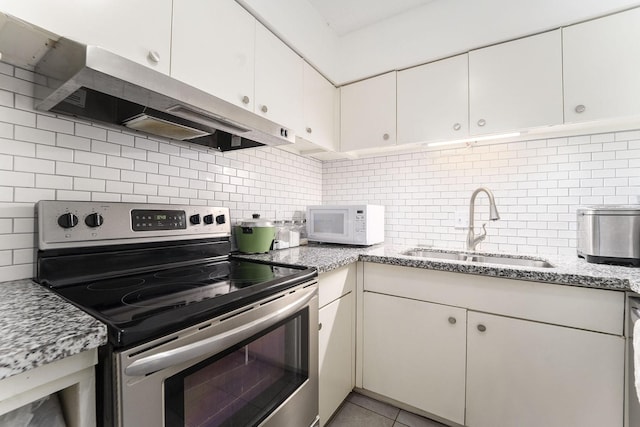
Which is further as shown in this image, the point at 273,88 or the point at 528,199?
the point at 528,199

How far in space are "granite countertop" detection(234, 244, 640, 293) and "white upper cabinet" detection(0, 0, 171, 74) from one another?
3.33ft

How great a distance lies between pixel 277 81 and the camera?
158 centimetres

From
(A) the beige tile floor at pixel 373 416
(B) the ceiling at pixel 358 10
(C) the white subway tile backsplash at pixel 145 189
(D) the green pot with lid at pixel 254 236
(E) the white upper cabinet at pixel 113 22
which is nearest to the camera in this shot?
(E) the white upper cabinet at pixel 113 22

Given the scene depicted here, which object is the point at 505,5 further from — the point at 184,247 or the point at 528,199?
the point at 184,247

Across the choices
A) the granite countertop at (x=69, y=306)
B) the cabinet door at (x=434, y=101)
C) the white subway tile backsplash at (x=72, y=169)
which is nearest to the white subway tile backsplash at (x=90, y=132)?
the white subway tile backsplash at (x=72, y=169)

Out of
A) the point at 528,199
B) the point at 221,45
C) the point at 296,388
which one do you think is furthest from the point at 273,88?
the point at 528,199

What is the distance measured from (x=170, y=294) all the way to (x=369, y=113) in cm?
172

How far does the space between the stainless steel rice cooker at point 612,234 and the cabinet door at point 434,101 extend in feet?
2.53

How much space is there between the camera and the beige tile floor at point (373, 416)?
4.93ft

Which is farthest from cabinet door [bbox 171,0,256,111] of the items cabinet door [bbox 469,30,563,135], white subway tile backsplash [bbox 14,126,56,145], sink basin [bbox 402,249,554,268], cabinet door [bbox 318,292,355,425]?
sink basin [bbox 402,249,554,268]

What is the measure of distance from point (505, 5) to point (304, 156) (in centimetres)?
157

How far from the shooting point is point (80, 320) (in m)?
0.62

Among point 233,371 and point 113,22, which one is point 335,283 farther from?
point 113,22

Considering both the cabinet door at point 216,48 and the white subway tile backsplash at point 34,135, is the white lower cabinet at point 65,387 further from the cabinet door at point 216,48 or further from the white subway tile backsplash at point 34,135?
the cabinet door at point 216,48
